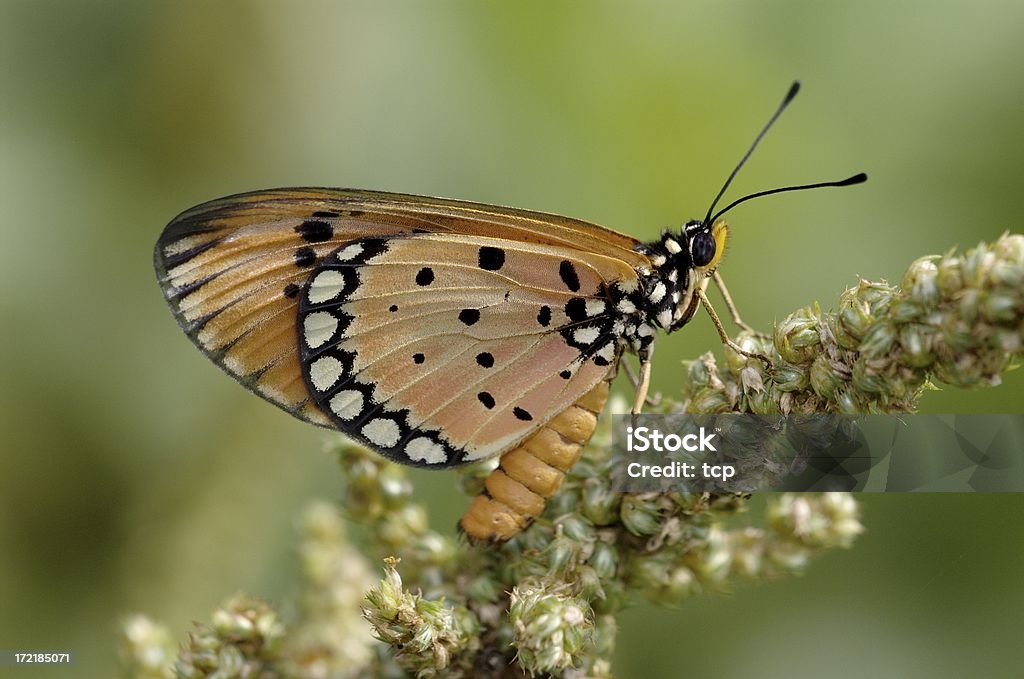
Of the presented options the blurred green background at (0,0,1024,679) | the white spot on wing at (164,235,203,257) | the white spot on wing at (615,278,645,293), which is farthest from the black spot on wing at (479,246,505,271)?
the blurred green background at (0,0,1024,679)

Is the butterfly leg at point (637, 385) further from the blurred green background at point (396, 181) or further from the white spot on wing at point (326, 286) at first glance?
the white spot on wing at point (326, 286)

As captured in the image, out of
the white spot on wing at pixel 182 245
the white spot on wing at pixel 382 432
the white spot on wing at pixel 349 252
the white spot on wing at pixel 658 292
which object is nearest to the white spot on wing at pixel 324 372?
the white spot on wing at pixel 382 432

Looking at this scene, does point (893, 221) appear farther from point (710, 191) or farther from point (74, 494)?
point (74, 494)

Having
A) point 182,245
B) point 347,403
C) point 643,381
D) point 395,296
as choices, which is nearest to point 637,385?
point 643,381

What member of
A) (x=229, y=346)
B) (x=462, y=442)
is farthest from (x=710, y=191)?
(x=229, y=346)

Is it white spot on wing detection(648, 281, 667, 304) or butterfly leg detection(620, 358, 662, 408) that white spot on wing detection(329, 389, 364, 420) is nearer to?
butterfly leg detection(620, 358, 662, 408)
